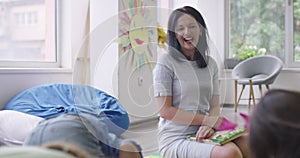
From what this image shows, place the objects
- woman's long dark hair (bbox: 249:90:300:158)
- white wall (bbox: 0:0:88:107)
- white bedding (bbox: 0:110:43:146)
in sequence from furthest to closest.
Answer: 1. white wall (bbox: 0:0:88:107)
2. white bedding (bbox: 0:110:43:146)
3. woman's long dark hair (bbox: 249:90:300:158)

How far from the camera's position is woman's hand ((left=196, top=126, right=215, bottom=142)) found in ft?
5.57

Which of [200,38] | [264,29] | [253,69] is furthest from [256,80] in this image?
[200,38]

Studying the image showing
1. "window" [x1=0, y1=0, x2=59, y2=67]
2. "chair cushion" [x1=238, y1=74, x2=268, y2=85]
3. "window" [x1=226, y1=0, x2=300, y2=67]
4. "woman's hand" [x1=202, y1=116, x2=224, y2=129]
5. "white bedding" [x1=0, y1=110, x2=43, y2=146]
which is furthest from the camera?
"window" [x1=226, y1=0, x2=300, y2=67]

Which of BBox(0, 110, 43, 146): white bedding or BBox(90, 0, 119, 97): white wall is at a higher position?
BBox(90, 0, 119, 97): white wall

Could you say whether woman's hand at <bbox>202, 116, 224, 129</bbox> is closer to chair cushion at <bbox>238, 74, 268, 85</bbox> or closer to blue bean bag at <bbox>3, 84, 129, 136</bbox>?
blue bean bag at <bbox>3, 84, 129, 136</bbox>

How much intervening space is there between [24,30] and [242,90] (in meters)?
2.91

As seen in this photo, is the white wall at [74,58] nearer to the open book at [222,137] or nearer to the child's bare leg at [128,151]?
the open book at [222,137]

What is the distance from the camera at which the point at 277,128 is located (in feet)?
2.63

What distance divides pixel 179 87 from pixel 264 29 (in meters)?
4.31

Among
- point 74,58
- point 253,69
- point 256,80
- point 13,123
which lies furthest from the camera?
point 253,69

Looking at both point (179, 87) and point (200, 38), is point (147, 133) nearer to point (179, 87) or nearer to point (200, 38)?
point (179, 87)

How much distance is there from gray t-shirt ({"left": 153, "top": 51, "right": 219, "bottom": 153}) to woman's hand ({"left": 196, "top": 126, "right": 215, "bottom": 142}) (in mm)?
77

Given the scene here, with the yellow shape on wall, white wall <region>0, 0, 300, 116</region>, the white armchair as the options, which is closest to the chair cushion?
the white armchair

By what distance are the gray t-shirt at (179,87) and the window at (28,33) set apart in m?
1.77
